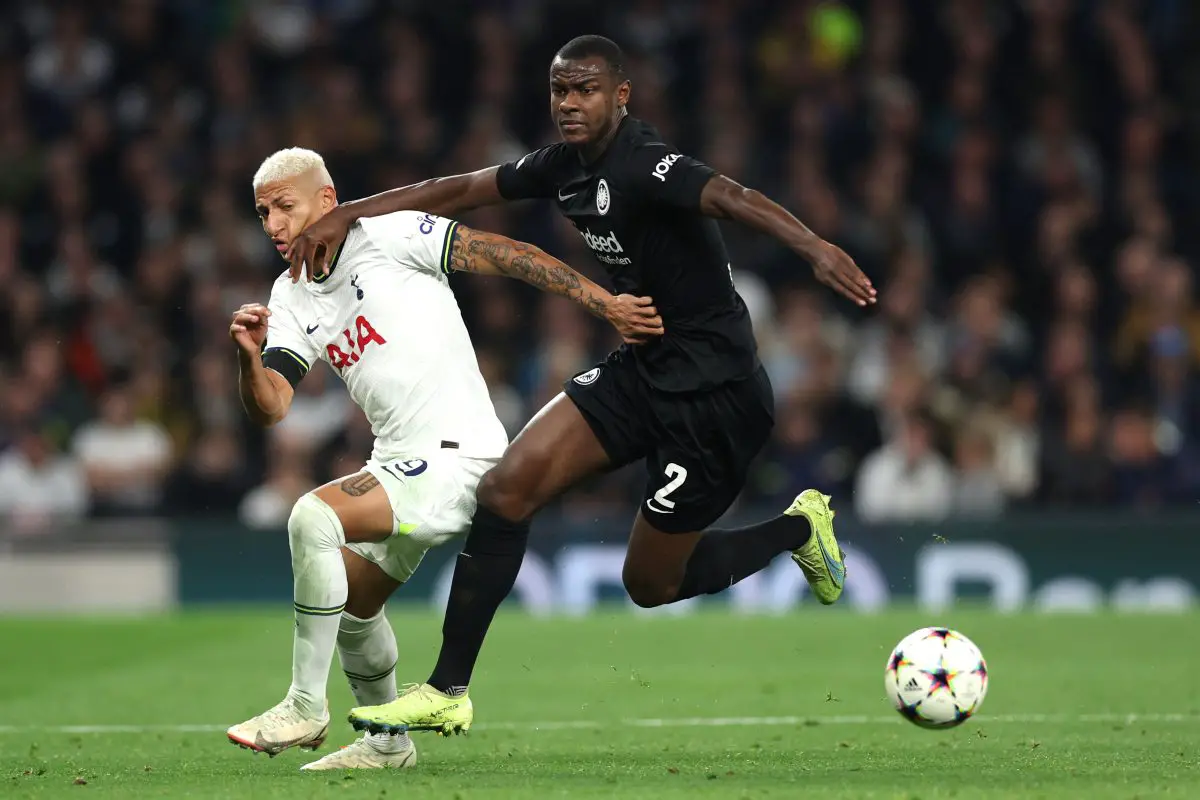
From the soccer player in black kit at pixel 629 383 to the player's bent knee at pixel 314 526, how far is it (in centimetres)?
53

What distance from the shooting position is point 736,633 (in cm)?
1154

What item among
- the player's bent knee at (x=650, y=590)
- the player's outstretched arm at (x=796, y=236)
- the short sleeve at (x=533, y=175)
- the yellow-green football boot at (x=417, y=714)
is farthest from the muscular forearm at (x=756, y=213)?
the yellow-green football boot at (x=417, y=714)

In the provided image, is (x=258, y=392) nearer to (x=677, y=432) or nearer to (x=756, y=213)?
(x=677, y=432)

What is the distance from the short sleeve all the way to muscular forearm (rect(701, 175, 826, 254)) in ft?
2.52

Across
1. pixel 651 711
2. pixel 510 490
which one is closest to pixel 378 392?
pixel 510 490

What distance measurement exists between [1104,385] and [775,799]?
337 inches

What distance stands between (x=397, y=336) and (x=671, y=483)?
113 cm

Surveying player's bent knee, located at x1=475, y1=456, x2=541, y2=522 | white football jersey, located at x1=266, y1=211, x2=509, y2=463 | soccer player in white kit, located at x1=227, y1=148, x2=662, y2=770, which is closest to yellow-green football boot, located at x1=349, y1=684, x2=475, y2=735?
soccer player in white kit, located at x1=227, y1=148, x2=662, y2=770

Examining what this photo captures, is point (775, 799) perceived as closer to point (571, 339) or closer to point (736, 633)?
point (736, 633)

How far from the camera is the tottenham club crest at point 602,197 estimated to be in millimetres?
6402

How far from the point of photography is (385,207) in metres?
6.66

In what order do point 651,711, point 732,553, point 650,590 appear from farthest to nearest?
point 651,711 → point 732,553 → point 650,590

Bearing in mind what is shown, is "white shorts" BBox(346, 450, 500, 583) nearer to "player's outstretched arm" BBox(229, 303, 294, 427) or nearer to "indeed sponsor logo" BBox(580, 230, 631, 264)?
"player's outstretched arm" BBox(229, 303, 294, 427)

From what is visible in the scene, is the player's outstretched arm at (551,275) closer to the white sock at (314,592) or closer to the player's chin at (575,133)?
the player's chin at (575,133)
